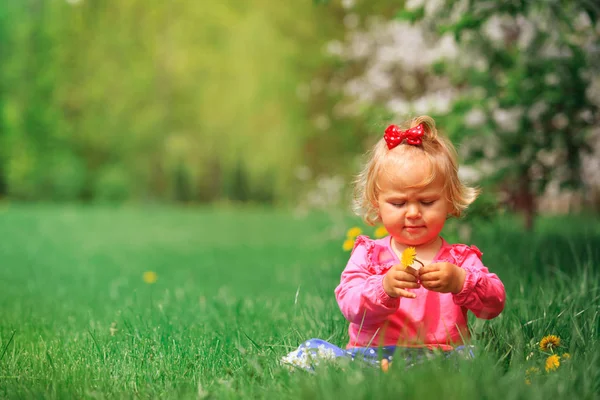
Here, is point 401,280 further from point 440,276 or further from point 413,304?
point 413,304

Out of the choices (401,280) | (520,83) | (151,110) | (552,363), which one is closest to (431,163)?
(401,280)

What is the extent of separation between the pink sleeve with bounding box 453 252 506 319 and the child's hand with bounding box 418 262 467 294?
0.06m

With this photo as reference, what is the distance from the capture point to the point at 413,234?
2281mm

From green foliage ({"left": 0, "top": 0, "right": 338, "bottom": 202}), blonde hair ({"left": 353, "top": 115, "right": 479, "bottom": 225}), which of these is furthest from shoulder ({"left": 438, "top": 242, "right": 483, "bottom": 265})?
green foliage ({"left": 0, "top": 0, "right": 338, "bottom": 202})

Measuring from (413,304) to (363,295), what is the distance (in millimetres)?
233

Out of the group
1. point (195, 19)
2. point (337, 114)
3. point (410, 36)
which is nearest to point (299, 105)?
point (337, 114)

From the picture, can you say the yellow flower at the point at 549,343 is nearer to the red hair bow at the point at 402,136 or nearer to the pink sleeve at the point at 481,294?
the pink sleeve at the point at 481,294

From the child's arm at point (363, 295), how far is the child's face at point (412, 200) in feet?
0.56

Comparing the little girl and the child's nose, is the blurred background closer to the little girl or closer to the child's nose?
the little girl

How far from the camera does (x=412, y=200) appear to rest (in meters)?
2.26

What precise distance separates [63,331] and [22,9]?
63.4ft

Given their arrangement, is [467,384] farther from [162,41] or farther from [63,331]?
[162,41]

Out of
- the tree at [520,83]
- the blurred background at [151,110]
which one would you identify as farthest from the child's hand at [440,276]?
the blurred background at [151,110]

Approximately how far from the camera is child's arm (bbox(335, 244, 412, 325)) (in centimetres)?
213
